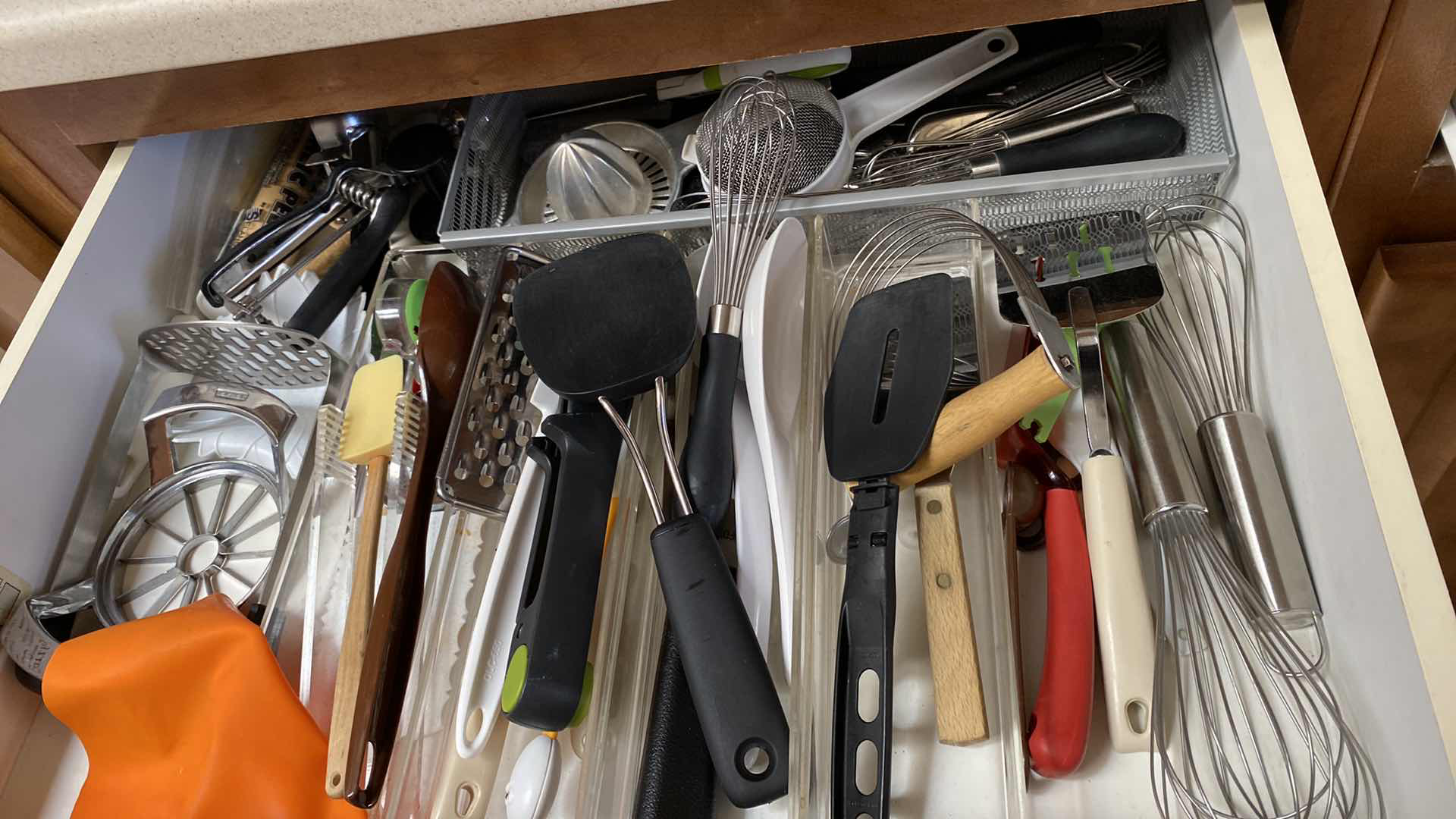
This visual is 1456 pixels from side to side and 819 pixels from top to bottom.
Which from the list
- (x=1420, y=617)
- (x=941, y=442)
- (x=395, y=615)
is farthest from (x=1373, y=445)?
(x=395, y=615)

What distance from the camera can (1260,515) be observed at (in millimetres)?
477

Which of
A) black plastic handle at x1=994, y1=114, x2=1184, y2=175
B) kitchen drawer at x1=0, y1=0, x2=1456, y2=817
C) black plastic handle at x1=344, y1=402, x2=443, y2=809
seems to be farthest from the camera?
black plastic handle at x1=994, y1=114, x2=1184, y2=175

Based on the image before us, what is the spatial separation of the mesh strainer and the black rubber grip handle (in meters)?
0.33

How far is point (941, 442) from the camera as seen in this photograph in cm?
48

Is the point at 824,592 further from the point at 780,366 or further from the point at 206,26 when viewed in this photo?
the point at 206,26

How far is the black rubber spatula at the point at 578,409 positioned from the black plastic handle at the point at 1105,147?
9.8 inches

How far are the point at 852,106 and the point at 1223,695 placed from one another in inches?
18.0

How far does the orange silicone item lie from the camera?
0.51 m

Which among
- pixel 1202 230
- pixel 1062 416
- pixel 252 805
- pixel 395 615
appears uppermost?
pixel 1202 230

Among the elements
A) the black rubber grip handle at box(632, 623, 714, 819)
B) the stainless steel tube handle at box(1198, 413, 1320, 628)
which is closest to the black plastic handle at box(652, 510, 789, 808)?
the black rubber grip handle at box(632, 623, 714, 819)

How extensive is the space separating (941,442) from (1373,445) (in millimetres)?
187

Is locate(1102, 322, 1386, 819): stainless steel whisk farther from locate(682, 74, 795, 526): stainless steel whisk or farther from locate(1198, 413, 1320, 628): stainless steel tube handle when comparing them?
locate(682, 74, 795, 526): stainless steel whisk

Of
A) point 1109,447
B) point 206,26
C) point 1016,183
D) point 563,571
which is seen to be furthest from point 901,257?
point 206,26

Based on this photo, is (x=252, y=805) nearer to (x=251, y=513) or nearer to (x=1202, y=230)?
(x=251, y=513)
